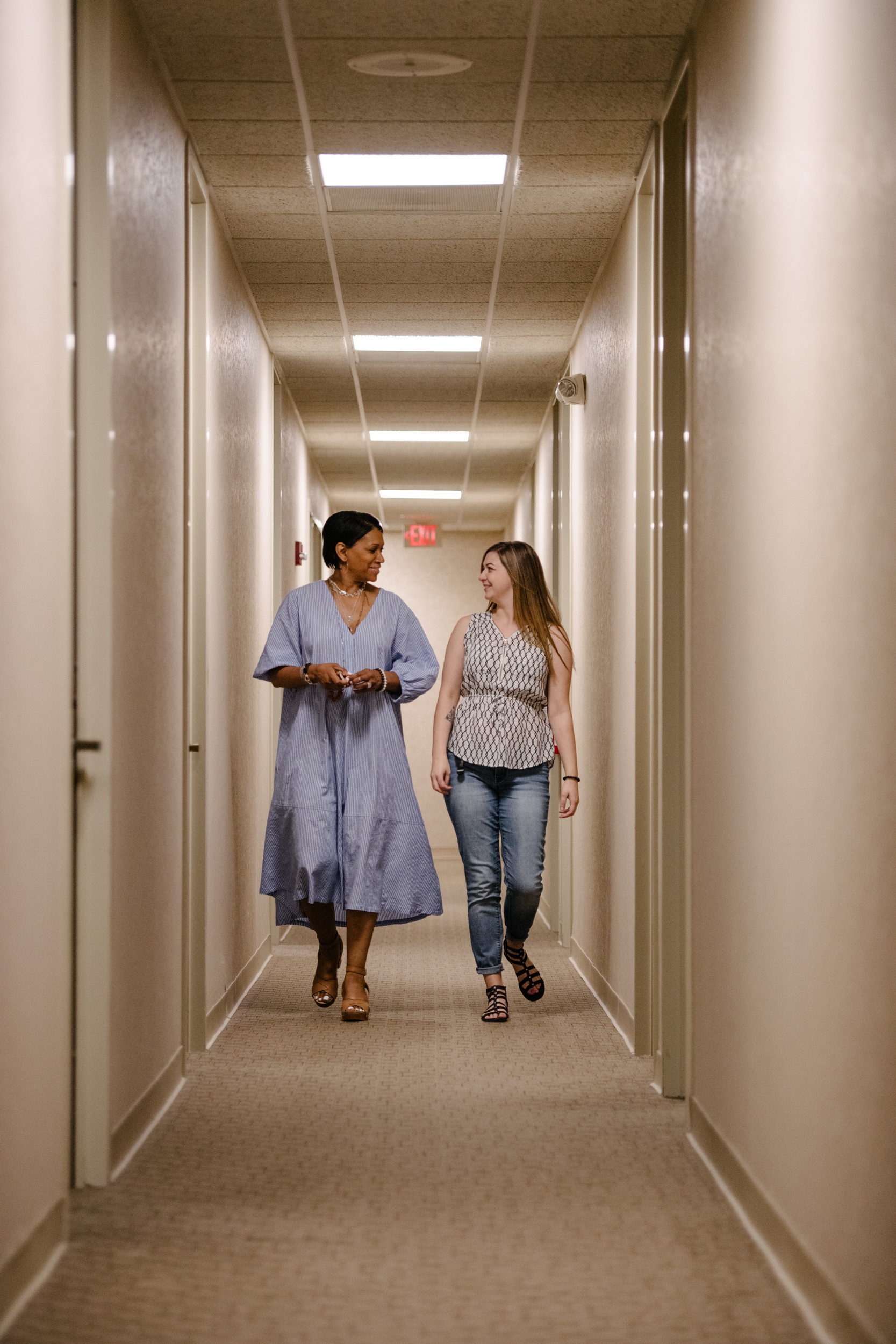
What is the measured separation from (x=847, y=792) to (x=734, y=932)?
A: 78cm

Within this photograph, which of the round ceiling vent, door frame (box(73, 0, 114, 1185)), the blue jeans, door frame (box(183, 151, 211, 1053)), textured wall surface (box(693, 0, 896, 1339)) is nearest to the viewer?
textured wall surface (box(693, 0, 896, 1339))

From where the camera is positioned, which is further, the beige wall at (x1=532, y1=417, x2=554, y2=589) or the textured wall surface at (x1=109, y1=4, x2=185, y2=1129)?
the beige wall at (x1=532, y1=417, x2=554, y2=589)

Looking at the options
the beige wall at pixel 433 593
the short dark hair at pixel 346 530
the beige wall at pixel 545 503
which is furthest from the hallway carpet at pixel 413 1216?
the beige wall at pixel 433 593

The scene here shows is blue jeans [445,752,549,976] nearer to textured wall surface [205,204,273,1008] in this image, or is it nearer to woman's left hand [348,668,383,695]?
woman's left hand [348,668,383,695]

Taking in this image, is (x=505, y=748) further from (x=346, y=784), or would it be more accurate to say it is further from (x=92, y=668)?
(x=92, y=668)

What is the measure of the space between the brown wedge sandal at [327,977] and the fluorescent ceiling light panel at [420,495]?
571cm

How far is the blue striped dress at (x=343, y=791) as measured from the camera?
411 cm

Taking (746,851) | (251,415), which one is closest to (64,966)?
(746,851)

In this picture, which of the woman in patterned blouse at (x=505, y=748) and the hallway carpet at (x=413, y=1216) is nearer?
the hallway carpet at (x=413, y=1216)

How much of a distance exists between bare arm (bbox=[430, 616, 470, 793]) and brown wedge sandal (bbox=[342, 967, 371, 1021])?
628mm

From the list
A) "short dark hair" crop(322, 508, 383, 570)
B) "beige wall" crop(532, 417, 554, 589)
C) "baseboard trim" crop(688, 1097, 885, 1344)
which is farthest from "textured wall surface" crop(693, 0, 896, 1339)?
"beige wall" crop(532, 417, 554, 589)

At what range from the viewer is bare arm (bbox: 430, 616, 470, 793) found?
4.20 m

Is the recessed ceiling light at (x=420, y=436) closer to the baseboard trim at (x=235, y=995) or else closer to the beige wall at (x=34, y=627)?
the baseboard trim at (x=235, y=995)

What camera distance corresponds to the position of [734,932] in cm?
248
